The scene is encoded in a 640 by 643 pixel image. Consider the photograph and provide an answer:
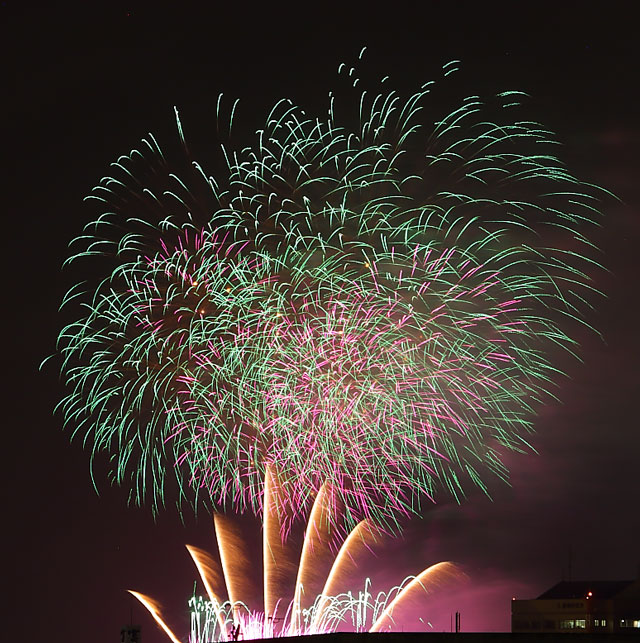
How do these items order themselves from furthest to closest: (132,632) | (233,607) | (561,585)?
(561,585) → (233,607) → (132,632)

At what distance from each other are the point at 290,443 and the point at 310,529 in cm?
950

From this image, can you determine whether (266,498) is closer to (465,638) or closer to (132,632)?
(132,632)

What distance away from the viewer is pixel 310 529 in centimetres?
5012

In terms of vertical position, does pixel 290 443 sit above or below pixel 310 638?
above

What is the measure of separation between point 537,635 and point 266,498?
17.0 m

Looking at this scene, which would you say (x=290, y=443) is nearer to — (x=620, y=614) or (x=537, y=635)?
(x=537, y=635)

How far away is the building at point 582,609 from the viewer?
304ft

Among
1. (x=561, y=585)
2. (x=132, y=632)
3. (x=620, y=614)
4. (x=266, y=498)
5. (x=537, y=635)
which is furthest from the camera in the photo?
(x=561, y=585)

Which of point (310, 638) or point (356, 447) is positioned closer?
point (310, 638)

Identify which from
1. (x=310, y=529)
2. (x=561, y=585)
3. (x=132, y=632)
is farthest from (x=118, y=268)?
(x=561, y=585)

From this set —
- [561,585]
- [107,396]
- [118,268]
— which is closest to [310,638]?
[107,396]

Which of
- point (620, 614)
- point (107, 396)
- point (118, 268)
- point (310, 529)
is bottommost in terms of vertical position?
point (620, 614)

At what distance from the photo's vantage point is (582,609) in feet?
316

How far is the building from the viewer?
3649 inches
